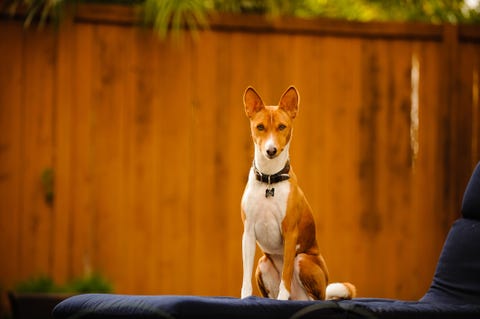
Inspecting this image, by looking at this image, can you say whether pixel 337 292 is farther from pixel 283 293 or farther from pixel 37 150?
pixel 37 150

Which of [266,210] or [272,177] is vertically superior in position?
[272,177]

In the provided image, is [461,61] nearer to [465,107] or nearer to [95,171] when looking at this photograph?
[465,107]

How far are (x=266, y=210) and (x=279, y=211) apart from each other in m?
0.05

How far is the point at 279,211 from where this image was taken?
260cm

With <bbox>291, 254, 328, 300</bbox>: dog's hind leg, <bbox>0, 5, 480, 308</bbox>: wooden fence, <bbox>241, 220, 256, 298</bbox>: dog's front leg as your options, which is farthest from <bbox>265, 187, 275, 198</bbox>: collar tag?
<bbox>0, 5, 480, 308</bbox>: wooden fence

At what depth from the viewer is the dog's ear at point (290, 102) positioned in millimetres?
2656

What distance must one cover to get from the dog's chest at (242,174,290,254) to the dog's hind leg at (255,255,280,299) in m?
0.15

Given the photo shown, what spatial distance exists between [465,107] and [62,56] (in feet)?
9.45

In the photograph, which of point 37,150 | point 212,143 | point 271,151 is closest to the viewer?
point 271,151

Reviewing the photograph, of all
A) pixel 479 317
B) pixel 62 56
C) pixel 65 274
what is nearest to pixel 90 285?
pixel 65 274

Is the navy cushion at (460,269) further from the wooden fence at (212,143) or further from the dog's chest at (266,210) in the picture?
the wooden fence at (212,143)

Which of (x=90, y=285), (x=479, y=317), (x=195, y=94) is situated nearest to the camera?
(x=479, y=317)

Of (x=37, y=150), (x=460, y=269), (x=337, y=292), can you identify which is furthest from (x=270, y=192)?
(x=37, y=150)

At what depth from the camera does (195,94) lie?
16.7 feet
